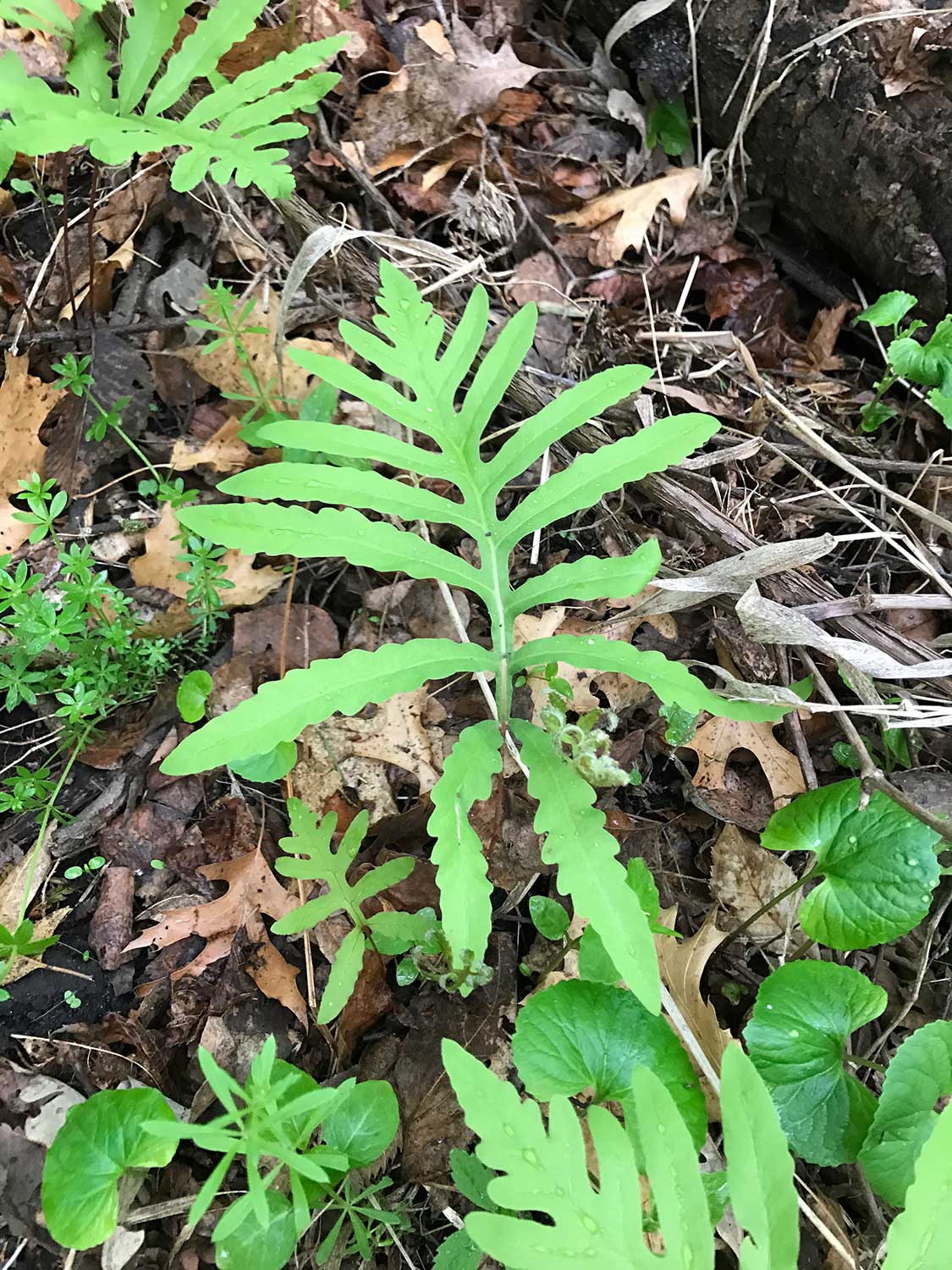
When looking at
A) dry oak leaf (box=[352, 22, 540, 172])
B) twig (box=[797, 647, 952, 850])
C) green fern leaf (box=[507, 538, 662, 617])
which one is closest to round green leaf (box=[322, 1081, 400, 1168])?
green fern leaf (box=[507, 538, 662, 617])

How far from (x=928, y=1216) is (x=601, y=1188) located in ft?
1.40

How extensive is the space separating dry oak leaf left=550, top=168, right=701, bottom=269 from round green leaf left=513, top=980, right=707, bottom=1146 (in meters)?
2.27

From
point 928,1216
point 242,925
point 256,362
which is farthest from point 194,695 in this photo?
point 928,1216

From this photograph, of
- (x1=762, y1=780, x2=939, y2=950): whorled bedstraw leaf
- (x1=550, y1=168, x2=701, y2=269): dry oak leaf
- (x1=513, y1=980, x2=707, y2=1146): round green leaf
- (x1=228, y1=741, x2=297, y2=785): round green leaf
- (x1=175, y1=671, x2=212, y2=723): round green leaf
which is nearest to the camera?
(x1=513, y1=980, x2=707, y2=1146): round green leaf

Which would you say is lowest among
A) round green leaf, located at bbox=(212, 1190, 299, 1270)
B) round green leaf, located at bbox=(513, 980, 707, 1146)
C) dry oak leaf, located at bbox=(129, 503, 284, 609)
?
round green leaf, located at bbox=(212, 1190, 299, 1270)

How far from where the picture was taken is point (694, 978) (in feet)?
5.60

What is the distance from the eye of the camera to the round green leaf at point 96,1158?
4.61ft

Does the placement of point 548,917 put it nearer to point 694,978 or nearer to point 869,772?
point 694,978

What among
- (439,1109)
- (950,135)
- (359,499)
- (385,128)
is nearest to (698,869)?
(439,1109)

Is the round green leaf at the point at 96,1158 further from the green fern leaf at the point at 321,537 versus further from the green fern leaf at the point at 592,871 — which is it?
the green fern leaf at the point at 321,537

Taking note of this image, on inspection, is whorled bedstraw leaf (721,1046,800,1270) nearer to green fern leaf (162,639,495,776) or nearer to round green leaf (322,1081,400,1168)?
round green leaf (322,1081,400,1168)

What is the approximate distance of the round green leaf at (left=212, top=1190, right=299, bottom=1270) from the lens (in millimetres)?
1364

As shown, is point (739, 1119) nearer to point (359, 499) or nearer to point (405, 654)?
point (405, 654)

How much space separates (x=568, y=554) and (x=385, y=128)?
64.9 inches
